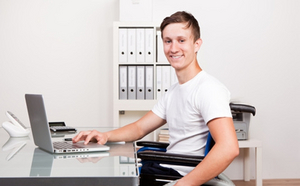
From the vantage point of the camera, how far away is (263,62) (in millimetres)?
3623

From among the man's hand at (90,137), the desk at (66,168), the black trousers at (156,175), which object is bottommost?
the black trousers at (156,175)

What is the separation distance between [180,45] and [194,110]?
0.32 m

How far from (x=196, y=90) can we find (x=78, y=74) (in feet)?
7.11

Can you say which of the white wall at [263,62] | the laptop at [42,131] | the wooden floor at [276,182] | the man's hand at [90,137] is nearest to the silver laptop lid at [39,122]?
the laptop at [42,131]

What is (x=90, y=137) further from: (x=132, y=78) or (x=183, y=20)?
(x=132, y=78)

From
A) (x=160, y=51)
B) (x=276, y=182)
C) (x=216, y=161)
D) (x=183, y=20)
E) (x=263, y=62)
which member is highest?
(x=183, y=20)

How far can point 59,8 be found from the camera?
138 inches

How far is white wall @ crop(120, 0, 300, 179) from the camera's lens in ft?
11.8

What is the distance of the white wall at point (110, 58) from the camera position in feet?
11.5

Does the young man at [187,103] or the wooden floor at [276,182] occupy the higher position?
the young man at [187,103]

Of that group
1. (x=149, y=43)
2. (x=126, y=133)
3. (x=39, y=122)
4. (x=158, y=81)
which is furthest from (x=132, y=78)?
(x=39, y=122)

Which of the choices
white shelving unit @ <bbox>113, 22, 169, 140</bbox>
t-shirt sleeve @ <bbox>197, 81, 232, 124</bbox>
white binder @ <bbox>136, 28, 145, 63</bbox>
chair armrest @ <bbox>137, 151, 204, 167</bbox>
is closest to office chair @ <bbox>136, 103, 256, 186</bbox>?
chair armrest @ <bbox>137, 151, 204, 167</bbox>

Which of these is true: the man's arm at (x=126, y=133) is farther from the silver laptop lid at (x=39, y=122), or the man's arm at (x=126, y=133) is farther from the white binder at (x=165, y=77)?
the white binder at (x=165, y=77)

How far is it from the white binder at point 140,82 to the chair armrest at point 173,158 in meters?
1.69
